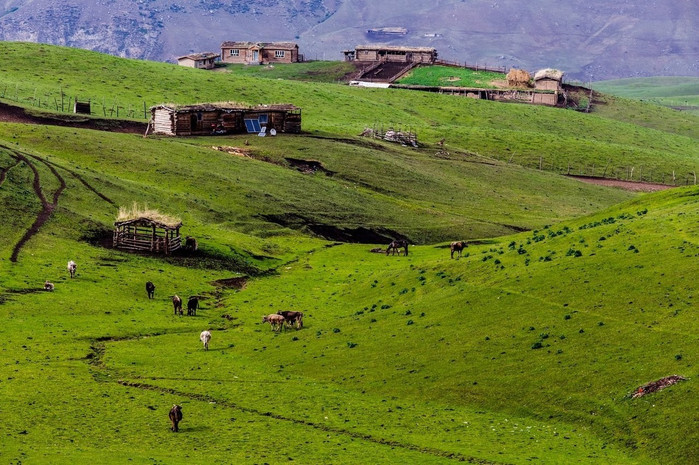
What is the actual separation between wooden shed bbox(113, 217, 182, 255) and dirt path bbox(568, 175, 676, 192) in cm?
9103

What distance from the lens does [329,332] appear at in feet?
237

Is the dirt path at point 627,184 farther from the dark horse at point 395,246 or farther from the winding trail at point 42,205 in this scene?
A: the winding trail at point 42,205

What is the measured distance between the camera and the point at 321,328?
242 feet

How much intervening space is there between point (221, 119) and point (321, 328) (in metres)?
83.9

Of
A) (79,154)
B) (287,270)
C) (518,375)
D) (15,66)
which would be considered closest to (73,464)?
(518,375)

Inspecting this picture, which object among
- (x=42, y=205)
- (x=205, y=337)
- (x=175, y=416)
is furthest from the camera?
(x=42, y=205)

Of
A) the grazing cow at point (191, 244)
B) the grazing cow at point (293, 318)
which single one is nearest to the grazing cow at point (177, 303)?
the grazing cow at point (293, 318)

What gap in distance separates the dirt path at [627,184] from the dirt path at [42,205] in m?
89.0

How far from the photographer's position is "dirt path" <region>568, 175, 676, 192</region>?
566ft

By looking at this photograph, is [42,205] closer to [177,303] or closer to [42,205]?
[42,205]

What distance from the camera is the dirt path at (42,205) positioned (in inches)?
3480

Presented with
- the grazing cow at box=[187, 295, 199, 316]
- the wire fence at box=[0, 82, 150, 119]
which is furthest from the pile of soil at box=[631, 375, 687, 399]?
the wire fence at box=[0, 82, 150, 119]

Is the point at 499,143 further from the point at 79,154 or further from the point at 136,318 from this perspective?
the point at 136,318

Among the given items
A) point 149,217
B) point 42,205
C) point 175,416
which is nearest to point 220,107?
point 42,205
